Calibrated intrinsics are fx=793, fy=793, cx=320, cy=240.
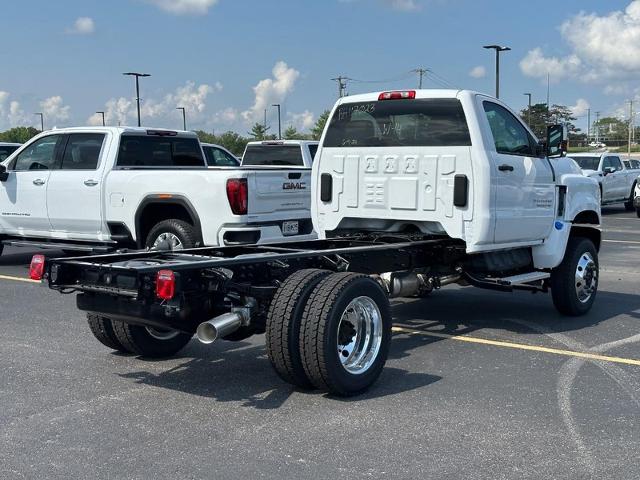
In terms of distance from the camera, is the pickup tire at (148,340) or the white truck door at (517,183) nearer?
the pickup tire at (148,340)

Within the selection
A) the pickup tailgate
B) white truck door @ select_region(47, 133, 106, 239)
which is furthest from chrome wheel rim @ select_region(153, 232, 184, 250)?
white truck door @ select_region(47, 133, 106, 239)

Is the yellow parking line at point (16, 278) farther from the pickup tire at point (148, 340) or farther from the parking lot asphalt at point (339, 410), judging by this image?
the pickup tire at point (148, 340)

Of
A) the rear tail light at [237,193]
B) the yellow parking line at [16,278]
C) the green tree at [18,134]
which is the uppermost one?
the green tree at [18,134]

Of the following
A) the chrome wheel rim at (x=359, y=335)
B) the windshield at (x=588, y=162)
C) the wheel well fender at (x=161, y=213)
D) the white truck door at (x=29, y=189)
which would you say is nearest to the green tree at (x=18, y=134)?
the windshield at (x=588, y=162)

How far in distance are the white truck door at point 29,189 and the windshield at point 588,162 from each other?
58.7 ft

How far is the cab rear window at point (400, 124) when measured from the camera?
7.45 meters

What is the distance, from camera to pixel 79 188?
11078mm

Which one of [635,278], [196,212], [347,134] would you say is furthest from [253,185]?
[635,278]

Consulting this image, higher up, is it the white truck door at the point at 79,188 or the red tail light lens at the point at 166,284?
the white truck door at the point at 79,188

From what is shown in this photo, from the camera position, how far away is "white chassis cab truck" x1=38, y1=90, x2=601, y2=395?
215 inches

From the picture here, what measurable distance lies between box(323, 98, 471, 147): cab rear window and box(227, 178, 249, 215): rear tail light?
5.17 feet

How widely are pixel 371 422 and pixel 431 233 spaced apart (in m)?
3.00

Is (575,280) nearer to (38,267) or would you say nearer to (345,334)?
(345,334)

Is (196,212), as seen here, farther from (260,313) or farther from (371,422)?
(371,422)
